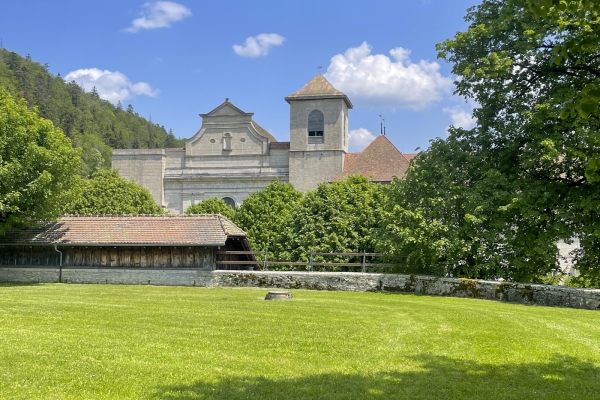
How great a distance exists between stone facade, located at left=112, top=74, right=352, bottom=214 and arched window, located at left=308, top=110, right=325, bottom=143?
13cm

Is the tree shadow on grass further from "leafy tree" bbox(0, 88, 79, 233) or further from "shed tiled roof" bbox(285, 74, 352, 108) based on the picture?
"shed tiled roof" bbox(285, 74, 352, 108)

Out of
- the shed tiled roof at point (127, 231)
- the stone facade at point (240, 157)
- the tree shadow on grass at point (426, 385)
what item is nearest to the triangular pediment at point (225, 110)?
the stone facade at point (240, 157)

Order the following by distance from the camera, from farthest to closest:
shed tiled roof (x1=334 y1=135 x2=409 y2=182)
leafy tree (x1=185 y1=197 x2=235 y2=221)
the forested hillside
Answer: the forested hillside
shed tiled roof (x1=334 y1=135 x2=409 y2=182)
leafy tree (x1=185 y1=197 x2=235 y2=221)

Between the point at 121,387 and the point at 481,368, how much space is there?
4.70 meters

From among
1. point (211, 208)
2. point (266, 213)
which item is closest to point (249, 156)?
point (211, 208)

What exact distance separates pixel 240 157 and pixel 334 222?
78.2 ft

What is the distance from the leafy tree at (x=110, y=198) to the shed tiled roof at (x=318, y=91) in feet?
51.5

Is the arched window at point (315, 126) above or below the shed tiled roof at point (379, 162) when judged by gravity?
above

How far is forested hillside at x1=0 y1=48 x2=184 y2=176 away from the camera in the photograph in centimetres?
8862

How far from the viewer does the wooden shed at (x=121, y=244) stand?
24.6 metres

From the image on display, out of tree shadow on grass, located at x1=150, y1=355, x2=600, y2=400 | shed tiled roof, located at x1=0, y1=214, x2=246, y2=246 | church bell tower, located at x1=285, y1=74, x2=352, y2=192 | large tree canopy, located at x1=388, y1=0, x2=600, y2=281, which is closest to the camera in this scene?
tree shadow on grass, located at x1=150, y1=355, x2=600, y2=400

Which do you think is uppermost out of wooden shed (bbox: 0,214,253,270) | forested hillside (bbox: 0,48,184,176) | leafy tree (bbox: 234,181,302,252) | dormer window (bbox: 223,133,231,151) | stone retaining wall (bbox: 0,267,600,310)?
forested hillside (bbox: 0,48,184,176)

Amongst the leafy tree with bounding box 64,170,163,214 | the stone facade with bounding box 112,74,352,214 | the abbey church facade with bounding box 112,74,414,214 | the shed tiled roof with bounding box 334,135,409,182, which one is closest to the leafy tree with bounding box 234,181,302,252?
the shed tiled roof with bounding box 334,135,409,182

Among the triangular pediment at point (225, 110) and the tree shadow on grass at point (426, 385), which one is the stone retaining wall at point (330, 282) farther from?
the triangular pediment at point (225, 110)
